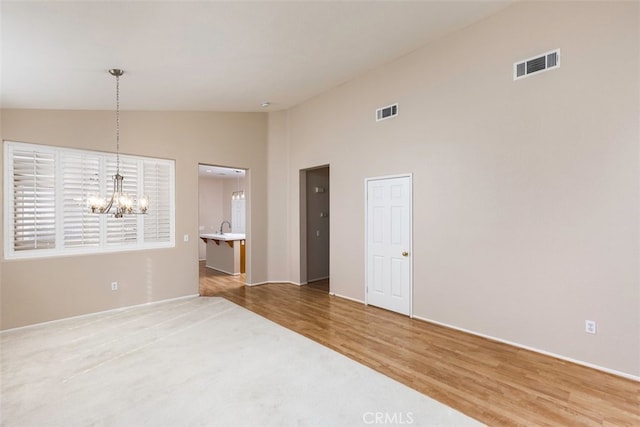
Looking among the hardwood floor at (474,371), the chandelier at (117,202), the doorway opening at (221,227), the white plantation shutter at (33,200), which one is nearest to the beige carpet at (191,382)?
the hardwood floor at (474,371)

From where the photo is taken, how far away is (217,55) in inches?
137

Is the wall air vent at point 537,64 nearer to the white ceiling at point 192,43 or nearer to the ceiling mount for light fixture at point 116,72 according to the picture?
the white ceiling at point 192,43

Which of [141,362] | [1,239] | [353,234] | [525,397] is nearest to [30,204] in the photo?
[1,239]

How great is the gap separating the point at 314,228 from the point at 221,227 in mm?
3603

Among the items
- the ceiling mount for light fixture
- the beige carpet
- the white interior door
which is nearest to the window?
the beige carpet

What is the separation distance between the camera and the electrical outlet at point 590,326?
297 centimetres

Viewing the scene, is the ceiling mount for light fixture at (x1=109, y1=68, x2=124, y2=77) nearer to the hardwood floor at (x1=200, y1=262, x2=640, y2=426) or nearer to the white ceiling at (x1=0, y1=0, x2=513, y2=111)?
the white ceiling at (x1=0, y1=0, x2=513, y2=111)

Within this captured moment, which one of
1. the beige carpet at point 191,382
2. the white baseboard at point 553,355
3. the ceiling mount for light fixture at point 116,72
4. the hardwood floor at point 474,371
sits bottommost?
the hardwood floor at point 474,371

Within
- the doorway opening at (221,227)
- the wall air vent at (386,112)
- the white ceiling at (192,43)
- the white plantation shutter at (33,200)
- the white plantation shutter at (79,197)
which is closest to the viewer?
the white ceiling at (192,43)

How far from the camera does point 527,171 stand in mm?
3371

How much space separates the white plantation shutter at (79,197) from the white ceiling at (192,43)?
764 millimetres

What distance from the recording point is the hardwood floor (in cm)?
232

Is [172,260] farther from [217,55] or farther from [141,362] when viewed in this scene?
[217,55]

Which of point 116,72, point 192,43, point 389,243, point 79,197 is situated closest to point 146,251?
point 79,197
